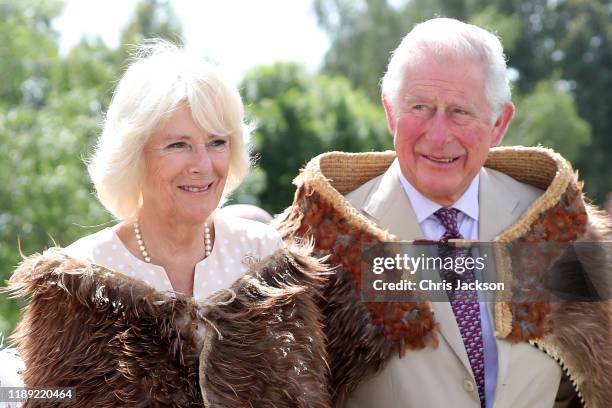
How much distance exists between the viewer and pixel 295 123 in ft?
60.6

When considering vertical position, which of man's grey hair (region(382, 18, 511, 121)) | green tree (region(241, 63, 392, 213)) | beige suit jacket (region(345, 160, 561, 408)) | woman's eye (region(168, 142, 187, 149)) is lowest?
beige suit jacket (region(345, 160, 561, 408))

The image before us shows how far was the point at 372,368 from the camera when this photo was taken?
3.37 m

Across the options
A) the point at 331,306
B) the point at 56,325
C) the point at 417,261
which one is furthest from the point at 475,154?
the point at 56,325

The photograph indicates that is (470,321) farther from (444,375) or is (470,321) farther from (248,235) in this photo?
(248,235)

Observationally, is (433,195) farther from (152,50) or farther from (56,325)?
(56,325)

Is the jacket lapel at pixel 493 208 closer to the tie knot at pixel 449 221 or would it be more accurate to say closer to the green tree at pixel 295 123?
the tie knot at pixel 449 221

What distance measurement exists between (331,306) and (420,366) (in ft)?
1.20

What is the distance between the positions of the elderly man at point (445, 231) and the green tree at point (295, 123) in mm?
13542

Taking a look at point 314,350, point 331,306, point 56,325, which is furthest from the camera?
point 331,306

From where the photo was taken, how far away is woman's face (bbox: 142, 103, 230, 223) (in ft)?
10.1

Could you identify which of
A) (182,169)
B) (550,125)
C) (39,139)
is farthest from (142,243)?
(550,125)

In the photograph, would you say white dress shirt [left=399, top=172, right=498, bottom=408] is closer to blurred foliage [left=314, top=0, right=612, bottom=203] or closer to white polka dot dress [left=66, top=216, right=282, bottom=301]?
white polka dot dress [left=66, top=216, right=282, bottom=301]

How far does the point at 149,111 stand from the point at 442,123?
105 cm

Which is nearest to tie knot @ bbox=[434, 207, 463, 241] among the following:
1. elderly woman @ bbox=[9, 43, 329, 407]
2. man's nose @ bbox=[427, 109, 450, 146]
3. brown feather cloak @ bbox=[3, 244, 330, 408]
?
man's nose @ bbox=[427, 109, 450, 146]
